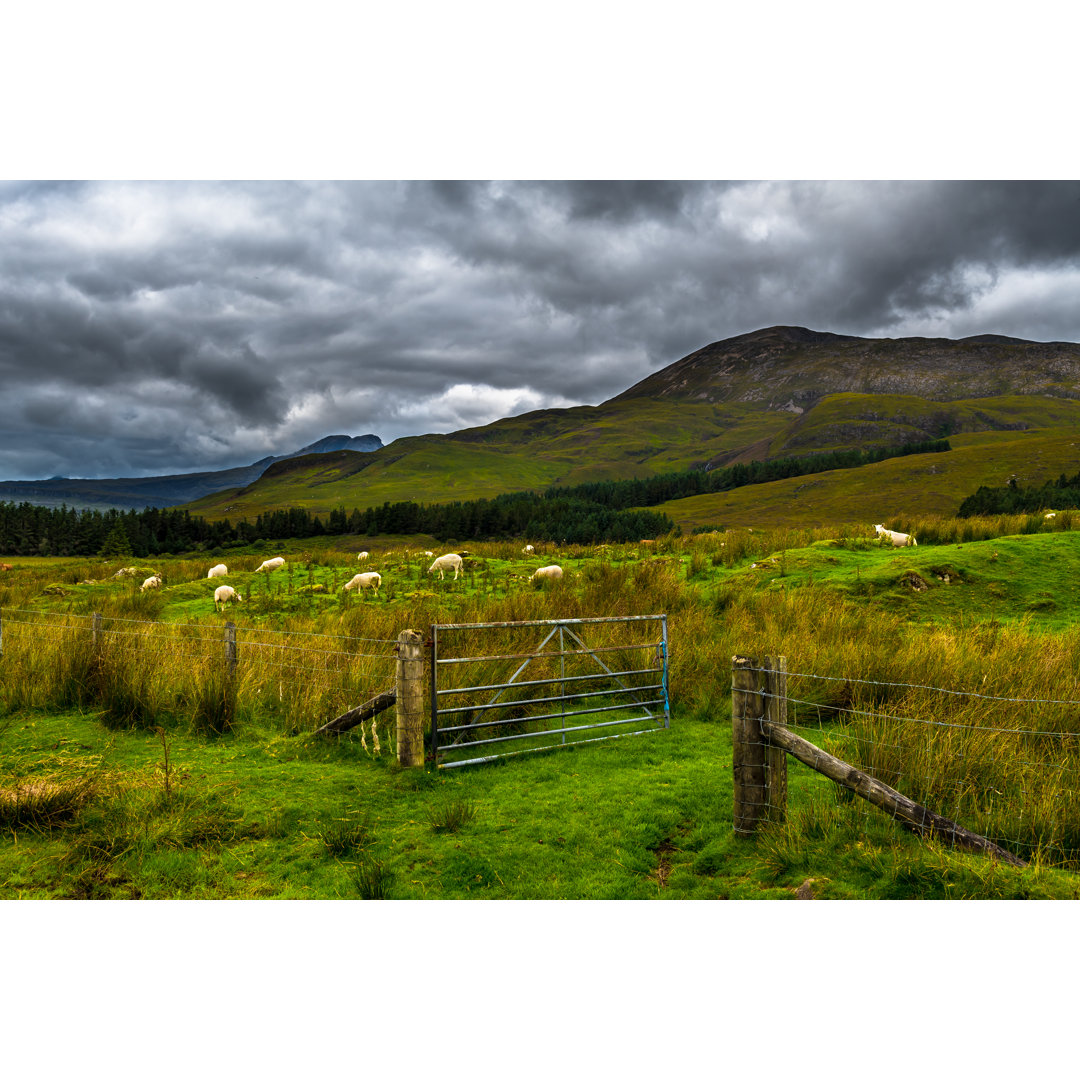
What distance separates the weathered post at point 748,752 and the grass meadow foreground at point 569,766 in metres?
0.21

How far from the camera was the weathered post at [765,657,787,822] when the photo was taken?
4770 mm

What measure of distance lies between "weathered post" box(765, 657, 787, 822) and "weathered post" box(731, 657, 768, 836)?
0.14 ft

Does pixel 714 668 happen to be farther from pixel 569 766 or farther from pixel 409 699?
pixel 409 699

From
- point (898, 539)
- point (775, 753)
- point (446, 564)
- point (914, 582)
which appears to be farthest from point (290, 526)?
point (775, 753)

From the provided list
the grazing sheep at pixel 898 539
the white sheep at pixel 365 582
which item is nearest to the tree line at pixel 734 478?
the grazing sheep at pixel 898 539

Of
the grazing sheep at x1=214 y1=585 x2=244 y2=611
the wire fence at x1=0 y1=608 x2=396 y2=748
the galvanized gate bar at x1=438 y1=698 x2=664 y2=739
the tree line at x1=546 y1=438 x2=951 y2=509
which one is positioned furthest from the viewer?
the tree line at x1=546 y1=438 x2=951 y2=509

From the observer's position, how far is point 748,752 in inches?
190

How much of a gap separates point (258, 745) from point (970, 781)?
264 inches

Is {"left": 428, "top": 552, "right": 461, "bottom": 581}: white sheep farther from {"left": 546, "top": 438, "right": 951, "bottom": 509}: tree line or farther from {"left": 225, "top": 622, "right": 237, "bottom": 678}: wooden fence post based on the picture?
{"left": 546, "top": 438, "right": 951, "bottom": 509}: tree line

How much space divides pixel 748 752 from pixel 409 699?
3.27 metres

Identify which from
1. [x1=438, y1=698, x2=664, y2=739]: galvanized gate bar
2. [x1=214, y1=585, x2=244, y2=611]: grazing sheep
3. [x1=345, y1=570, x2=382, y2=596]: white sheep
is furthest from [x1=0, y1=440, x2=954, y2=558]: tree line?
[x1=438, y1=698, x2=664, y2=739]: galvanized gate bar
